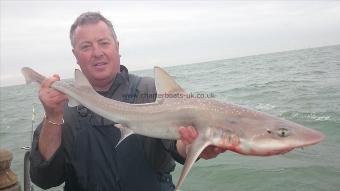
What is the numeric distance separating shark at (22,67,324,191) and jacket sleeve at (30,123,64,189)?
0.60 m

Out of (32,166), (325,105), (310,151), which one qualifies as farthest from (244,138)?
(325,105)

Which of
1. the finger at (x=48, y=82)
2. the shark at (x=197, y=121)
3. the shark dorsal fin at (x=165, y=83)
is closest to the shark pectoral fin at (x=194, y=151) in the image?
the shark at (x=197, y=121)

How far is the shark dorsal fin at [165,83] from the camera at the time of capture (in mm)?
3490

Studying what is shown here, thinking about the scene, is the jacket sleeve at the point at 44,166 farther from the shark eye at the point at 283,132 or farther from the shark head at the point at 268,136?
the shark eye at the point at 283,132

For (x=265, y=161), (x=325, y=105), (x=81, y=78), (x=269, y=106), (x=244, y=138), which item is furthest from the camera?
(x=269, y=106)

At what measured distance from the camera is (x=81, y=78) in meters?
3.82

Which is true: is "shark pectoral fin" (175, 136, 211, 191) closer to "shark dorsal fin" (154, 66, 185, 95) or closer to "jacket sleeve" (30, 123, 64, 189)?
"shark dorsal fin" (154, 66, 185, 95)

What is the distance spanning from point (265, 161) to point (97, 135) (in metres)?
7.75

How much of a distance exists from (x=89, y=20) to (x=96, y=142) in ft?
4.70

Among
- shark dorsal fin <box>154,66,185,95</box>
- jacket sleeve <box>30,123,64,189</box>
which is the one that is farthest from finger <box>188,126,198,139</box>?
jacket sleeve <box>30,123,64,189</box>

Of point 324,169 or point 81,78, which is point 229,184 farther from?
point 81,78

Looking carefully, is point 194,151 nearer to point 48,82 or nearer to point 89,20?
point 48,82

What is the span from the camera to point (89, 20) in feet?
13.9

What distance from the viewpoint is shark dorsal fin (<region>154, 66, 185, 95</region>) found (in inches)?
137
